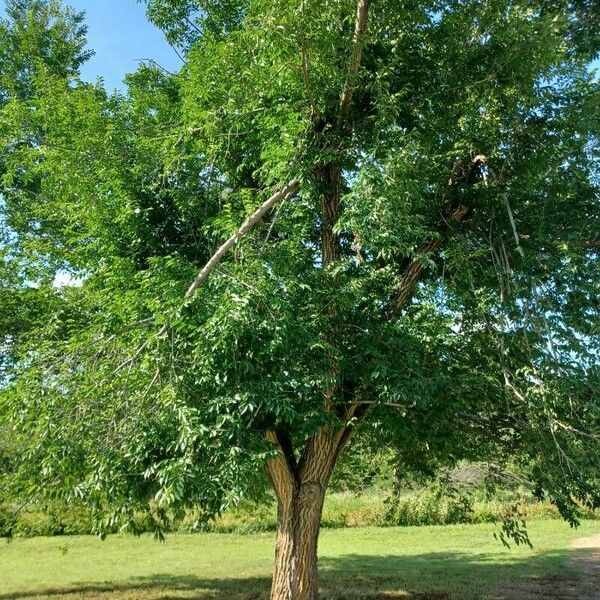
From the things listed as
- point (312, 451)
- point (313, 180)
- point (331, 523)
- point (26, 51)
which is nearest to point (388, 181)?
point (313, 180)

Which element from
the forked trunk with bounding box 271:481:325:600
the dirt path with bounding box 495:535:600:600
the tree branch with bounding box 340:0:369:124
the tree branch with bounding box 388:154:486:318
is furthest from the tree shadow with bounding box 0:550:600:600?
the tree branch with bounding box 340:0:369:124

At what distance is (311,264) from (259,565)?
357 inches

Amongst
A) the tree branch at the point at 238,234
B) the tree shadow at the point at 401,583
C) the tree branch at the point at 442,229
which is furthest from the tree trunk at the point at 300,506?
the tree shadow at the point at 401,583

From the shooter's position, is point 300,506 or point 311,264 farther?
point 300,506

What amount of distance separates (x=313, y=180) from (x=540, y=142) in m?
2.87

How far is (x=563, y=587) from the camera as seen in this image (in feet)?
36.7

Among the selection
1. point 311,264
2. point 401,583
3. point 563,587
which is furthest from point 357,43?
point 563,587

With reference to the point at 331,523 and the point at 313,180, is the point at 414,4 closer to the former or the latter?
the point at 313,180

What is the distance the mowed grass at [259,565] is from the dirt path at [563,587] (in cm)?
29

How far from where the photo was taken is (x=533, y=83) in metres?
7.84

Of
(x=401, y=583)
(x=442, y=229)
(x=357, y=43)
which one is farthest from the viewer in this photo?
(x=401, y=583)

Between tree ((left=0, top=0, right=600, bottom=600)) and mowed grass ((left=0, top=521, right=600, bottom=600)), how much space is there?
3723mm

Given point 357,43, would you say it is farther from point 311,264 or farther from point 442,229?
point 442,229

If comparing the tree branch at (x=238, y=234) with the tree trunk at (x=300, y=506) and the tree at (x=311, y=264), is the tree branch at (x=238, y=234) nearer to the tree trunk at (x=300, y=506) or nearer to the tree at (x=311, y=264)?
the tree at (x=311, y=264)
